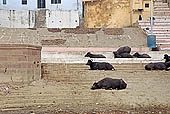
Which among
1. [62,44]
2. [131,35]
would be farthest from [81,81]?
[131,35]

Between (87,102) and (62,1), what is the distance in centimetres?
2792

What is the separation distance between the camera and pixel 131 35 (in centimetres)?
2852

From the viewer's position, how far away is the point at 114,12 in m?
36.2

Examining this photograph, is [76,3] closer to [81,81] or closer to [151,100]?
[81,81]

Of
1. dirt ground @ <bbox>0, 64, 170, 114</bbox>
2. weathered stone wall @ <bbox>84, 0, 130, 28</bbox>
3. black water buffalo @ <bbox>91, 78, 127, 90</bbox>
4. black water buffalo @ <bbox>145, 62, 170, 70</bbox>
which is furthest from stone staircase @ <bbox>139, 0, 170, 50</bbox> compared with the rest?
black water buffalo @ <bbox>91, 78, 127, 90</bbox>

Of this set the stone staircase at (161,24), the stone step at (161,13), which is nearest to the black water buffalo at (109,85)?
the stone staircase at (161,24)

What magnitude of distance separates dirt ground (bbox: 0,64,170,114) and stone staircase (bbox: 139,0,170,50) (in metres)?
13.3

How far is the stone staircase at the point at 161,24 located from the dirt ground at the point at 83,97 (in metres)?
13.3

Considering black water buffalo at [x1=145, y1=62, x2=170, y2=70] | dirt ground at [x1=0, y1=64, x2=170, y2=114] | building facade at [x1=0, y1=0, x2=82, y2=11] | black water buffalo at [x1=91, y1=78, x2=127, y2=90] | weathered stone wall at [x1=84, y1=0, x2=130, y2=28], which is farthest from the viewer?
building facade at [x1=0, y1=0, x2=82, y2=11]

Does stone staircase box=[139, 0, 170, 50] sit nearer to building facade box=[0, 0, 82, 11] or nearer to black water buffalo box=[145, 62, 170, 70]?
building facade box=[0, 0, 82, 11]

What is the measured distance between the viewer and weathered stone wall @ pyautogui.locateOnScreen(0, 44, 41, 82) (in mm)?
11227

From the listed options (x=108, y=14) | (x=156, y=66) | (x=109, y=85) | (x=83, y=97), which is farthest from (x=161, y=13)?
(x=83, y=97)

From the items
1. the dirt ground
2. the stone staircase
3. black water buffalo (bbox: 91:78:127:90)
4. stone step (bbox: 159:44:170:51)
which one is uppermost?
the stone staircase

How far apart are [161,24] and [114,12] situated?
21.4 ft
